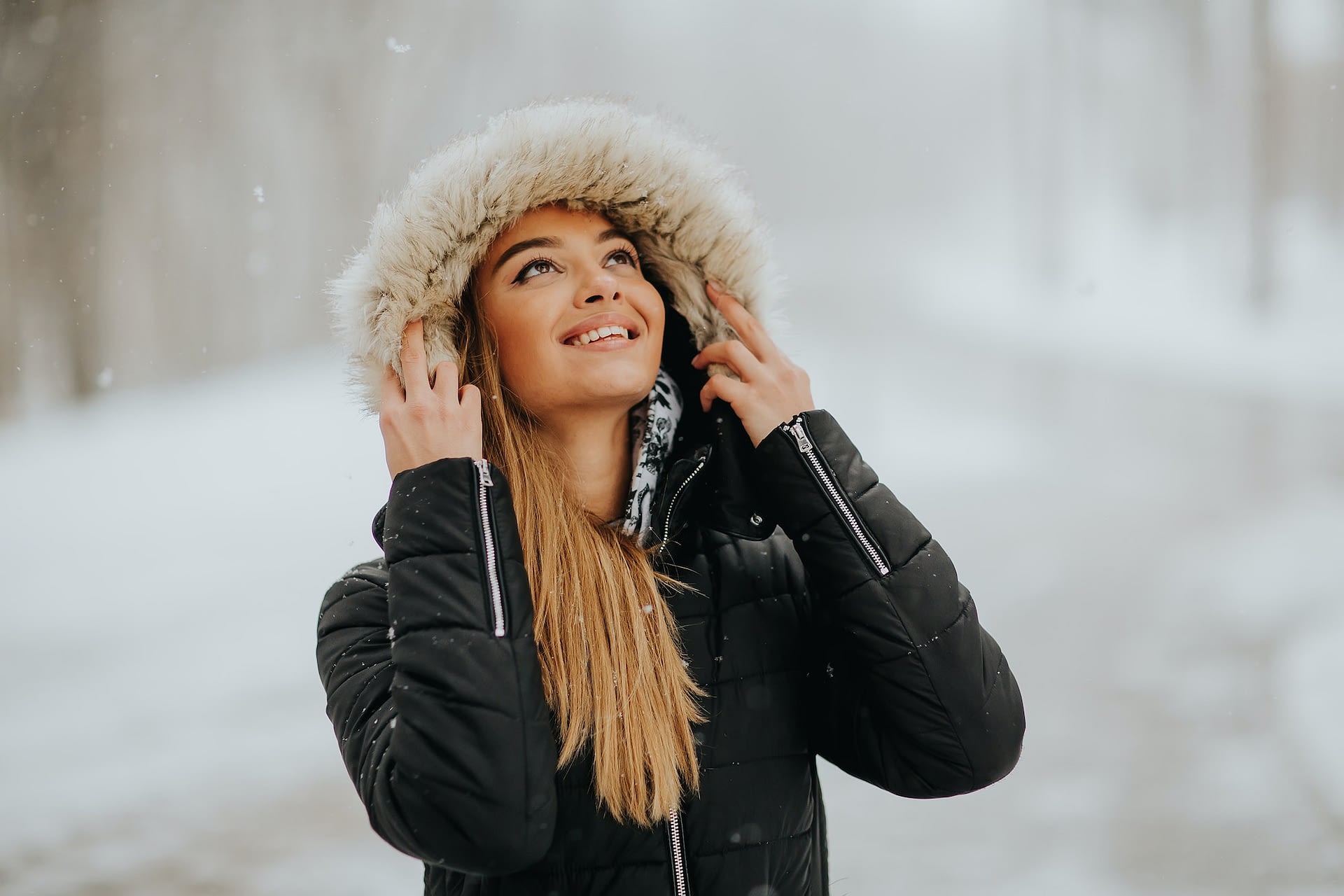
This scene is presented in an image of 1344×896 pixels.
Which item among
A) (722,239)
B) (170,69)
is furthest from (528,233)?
(170,69)

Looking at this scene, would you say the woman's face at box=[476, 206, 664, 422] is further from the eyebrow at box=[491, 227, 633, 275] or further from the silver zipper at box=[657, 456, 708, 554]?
the silver zipper at box=[657, 456, 708, 554]

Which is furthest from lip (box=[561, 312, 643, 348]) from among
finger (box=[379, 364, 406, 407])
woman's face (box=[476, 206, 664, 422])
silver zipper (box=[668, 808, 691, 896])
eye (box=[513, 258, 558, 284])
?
silver zipper (box=[668, 808, 691, 896])

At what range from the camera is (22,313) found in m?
4.36

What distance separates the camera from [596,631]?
118cm

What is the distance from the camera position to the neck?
1.35 m

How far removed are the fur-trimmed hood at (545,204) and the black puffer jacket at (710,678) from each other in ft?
0.89

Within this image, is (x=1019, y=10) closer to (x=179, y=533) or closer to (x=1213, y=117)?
(x=1213, y=117)

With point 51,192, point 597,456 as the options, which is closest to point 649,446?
point 597,456

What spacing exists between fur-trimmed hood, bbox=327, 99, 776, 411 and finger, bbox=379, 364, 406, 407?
0.5 inches

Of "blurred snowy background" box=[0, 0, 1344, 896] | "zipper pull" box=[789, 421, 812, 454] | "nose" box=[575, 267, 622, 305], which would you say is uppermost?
"blurred snowy background" box=[0, 0, 1344, 896]

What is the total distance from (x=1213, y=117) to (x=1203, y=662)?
265 cm

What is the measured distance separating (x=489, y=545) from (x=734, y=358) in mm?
461

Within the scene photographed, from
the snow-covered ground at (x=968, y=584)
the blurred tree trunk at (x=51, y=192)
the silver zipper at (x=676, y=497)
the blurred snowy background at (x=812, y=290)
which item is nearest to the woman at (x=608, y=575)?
the silver zipper at (x=676, y=497)

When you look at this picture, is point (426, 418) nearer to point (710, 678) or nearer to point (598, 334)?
point (598, 334)
